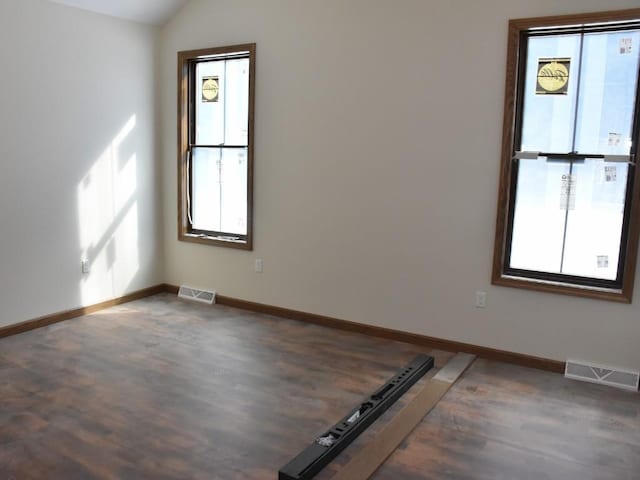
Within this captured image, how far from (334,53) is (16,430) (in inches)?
129

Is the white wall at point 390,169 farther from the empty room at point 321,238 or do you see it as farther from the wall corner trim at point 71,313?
the wall corner trim at point 71,313

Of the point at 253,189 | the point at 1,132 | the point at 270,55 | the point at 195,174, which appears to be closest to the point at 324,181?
the point at 253,189

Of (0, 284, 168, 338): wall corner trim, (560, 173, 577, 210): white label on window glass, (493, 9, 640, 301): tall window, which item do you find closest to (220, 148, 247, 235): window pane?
(0, 284, 168, 338): wall corner trim

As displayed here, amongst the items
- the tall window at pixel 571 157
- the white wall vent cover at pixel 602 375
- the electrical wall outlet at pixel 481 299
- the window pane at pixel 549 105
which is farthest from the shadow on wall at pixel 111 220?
the white wall vent cover at pixel 602 375

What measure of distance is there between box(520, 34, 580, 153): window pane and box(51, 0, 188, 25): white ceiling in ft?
10.1

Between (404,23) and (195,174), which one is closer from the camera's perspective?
(404,23)

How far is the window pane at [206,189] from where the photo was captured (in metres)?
5.19

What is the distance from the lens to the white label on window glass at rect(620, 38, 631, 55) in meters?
3.40

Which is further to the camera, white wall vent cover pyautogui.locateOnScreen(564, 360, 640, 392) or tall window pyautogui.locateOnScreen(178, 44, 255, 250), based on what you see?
tall window pyautogui.locateOnScreen(178, 44, 255, 250)

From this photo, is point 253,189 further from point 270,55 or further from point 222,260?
point 270,55

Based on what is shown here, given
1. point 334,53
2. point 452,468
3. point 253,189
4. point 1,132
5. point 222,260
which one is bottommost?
point 452,468

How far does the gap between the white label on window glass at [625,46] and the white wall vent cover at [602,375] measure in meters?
1.98

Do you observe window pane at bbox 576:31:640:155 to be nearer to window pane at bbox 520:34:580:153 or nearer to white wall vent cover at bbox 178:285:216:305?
window pane at bbox 520:34:580:153

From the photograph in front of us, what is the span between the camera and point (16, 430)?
2.79 meters
